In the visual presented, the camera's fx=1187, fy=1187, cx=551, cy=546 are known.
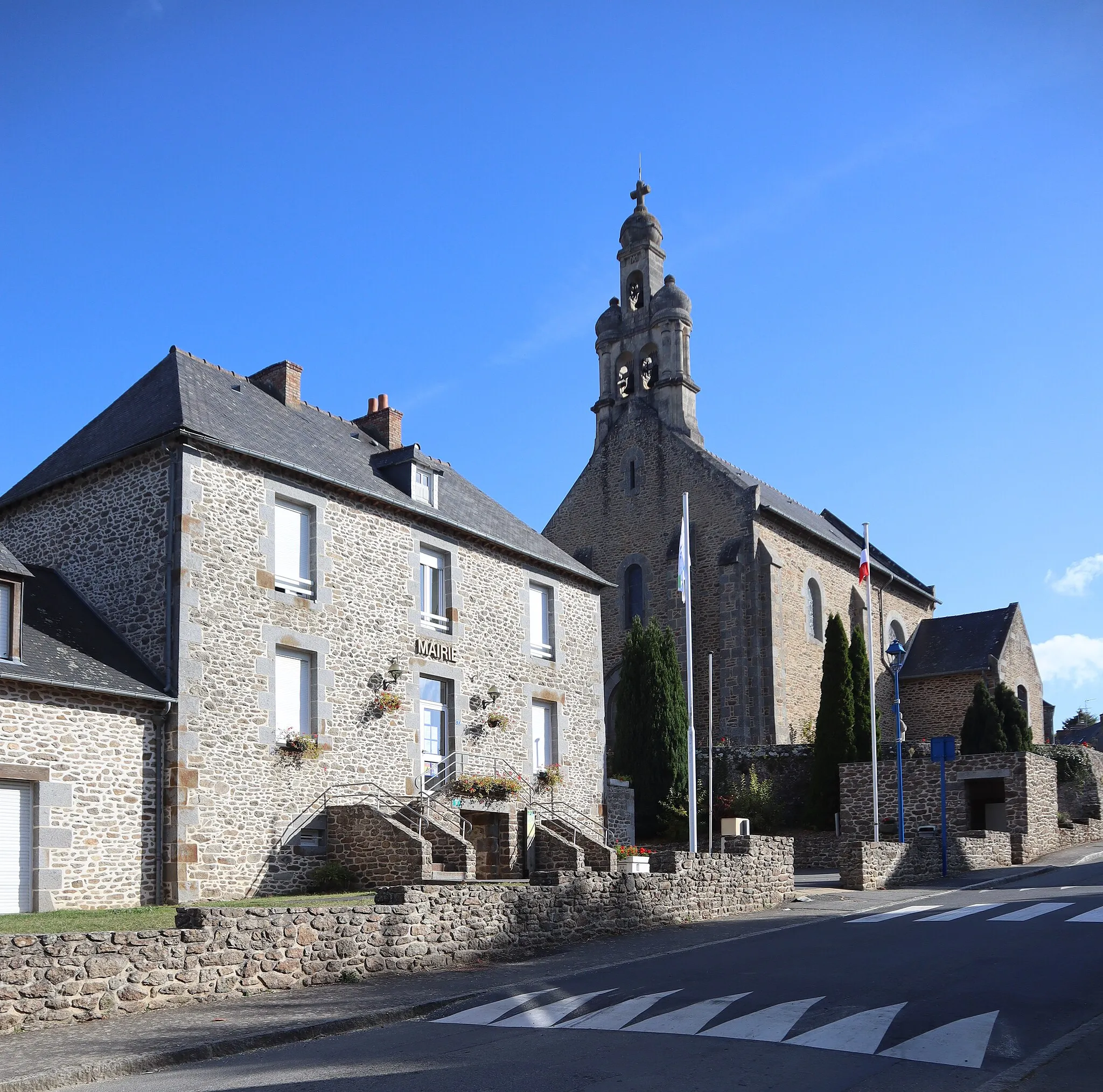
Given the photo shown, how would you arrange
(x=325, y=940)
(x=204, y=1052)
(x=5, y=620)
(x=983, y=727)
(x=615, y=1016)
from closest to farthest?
(x=204, y=1052) < (x=615, y=1016) < (x=325, y=940) < (x=5, y=620) < (x=983, y=727)

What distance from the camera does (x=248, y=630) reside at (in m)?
18.1

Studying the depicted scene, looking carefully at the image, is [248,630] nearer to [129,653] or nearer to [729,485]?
[129,653]

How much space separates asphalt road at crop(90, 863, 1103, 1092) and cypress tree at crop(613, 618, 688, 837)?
1552 centimetres

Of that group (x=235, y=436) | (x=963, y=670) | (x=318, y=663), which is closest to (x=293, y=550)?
(x=318, y=663)

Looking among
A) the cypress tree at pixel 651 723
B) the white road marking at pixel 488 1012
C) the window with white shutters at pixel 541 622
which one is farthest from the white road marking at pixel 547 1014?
the cypress tree at pixel 651 723

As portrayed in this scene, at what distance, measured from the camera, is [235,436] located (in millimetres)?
18641

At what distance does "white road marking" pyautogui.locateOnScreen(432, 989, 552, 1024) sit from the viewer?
30.3 ft

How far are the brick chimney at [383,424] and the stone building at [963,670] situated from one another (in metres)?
20.4

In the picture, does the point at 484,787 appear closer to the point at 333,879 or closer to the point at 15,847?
the point at 333,879

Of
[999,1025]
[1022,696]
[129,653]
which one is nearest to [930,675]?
[1022,696]

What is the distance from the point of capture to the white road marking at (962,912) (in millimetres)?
14820

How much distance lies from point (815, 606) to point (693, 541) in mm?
4815

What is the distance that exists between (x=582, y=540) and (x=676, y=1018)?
2912 centimetres

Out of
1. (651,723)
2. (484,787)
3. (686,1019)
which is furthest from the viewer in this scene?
(651,723)
